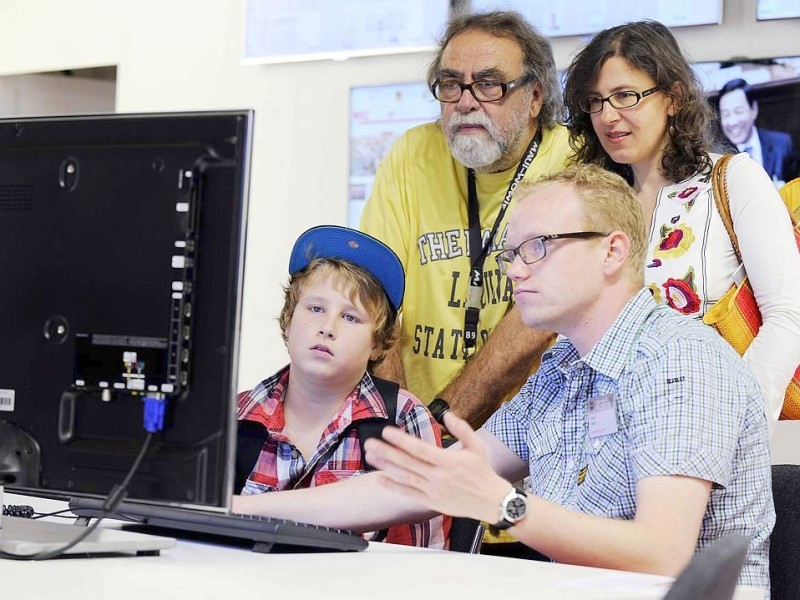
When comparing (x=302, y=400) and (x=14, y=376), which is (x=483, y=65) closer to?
(x=302, y=400)

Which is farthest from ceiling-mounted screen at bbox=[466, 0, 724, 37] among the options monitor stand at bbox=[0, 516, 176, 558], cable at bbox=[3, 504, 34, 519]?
monitor stand at bbox=[0, 516, 176, 558]

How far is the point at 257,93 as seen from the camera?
5871mm

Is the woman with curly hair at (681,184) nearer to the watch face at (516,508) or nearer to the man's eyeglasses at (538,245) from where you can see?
the man's eyeglasses at (538,245)

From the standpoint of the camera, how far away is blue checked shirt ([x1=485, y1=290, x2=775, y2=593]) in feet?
5.64

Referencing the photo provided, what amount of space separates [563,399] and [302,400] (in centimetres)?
67

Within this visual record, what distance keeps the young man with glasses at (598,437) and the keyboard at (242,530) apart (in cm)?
16

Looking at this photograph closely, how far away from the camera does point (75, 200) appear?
1.51m

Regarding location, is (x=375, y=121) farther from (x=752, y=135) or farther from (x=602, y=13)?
(x=752, y=135)

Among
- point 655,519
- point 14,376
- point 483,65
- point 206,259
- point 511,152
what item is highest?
point 483,65

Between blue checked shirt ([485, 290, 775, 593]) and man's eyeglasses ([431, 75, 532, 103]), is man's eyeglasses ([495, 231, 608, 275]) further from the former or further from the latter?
man's eyeglasses ([431, 75, 532, 103])

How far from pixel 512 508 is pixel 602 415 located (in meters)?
0.38

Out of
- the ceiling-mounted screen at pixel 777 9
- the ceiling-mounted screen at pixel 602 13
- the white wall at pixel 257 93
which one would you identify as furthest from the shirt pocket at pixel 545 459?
the white wall at pixel 257 93

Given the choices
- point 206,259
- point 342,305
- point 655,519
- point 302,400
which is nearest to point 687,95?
point 342,305

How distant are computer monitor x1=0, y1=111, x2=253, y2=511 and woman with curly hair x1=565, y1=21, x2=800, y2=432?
144cm
